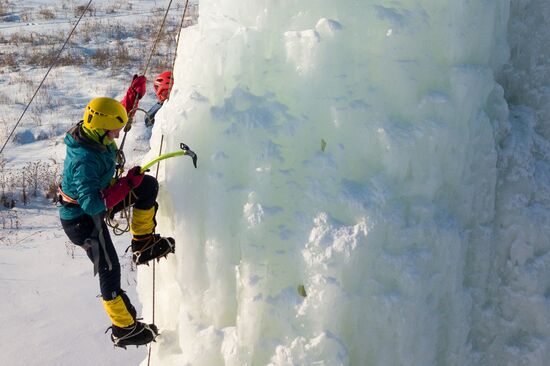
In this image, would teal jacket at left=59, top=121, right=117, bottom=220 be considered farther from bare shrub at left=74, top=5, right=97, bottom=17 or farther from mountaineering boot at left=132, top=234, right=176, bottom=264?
bare shrub at left=74, top=5, right=97, bottom=17

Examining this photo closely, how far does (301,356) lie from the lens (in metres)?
3.04

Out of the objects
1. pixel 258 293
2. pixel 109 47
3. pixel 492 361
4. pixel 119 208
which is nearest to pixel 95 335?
pixel 119 208

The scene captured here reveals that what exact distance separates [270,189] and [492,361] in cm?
172

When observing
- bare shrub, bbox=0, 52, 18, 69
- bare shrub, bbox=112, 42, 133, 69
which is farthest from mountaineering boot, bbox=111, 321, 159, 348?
bare shrub, bbox=0, 52, 18, 69

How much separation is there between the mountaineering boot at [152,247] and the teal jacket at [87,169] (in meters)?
0.28

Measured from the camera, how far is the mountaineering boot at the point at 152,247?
11.1 feet

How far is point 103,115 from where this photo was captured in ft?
11.1

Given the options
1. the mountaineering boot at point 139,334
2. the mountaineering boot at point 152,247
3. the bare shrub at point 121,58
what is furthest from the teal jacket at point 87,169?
the bare shrub at point 121,58

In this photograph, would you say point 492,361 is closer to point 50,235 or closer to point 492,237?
point 492,237

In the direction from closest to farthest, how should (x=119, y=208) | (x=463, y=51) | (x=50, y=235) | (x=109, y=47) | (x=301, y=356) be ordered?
1. (x=301, y=356)
2. (x=463, y=51)
3. (x=119, y=208)
4. (x=50, y=235)
5. (x=109, y=47)

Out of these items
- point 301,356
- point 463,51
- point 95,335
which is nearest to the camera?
point 301,356

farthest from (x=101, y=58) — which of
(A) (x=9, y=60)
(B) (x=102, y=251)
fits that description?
(B) (x=102, y=251)

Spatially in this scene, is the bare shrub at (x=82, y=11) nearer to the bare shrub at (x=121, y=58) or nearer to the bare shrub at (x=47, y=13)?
the bare shrub at (x=47, y=13)

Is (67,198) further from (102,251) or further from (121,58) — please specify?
(121,58)
